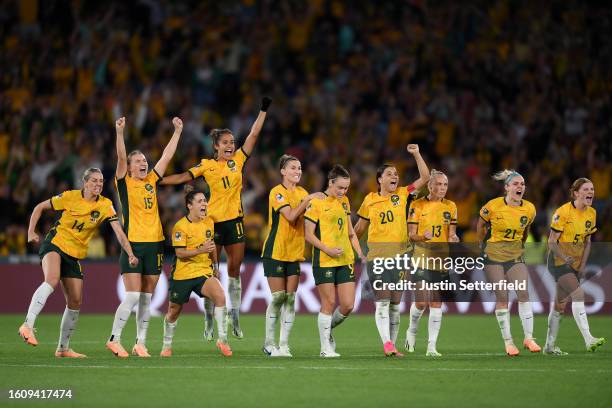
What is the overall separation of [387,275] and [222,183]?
2.55 m

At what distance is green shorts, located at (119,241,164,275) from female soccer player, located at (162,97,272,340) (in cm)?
131

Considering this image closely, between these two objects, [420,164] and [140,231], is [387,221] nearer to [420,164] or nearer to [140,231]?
[420,164]

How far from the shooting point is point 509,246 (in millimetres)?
14602

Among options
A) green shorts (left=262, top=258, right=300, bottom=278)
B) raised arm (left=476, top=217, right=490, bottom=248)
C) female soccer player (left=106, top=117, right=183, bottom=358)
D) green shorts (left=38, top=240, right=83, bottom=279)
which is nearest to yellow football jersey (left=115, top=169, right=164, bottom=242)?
female soccer player (left=106, top=117, right=183, bottom=358)

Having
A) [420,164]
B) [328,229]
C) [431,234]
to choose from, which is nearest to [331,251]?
[328,229]

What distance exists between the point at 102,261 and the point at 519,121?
397 inches

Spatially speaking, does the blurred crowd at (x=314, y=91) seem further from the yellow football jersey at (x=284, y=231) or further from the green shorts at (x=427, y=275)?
the yellow football jersey at (x=284, y=231)

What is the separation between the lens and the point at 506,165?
25125 mm

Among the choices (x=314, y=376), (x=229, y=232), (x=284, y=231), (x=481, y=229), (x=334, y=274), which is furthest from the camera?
(x=229, y=232)

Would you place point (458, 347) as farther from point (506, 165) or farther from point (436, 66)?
point (436, 66)

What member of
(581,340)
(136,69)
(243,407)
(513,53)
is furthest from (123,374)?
(513,53)

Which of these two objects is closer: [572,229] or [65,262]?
[65,262]

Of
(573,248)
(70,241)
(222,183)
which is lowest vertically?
(573,248)

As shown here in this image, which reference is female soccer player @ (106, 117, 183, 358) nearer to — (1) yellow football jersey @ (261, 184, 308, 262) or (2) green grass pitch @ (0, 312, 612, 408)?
(2) green grass pitch @ (0, 312, 612, 408)
